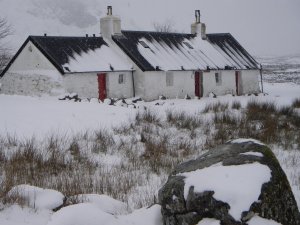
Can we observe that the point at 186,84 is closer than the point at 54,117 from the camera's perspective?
No

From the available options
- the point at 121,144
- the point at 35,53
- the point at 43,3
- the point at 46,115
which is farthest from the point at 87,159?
the point at 43,3

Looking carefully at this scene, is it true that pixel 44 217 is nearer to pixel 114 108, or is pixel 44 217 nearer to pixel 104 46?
pixel 114 108

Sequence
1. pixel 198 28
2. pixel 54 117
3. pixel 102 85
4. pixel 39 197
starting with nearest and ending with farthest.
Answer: pixel 39 197 → pixel 54 117 → pixel 102 85 → pixel 198 28

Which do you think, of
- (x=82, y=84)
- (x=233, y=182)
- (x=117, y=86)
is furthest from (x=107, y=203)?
(x=117, y=86)

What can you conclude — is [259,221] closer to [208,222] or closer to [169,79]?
[208,222]

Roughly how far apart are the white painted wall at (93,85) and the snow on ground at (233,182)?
18479mm

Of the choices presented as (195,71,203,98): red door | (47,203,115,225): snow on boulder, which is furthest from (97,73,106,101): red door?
(47,203,115,225): snow on boulder

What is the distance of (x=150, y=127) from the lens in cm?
1169

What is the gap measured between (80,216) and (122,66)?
21548mm

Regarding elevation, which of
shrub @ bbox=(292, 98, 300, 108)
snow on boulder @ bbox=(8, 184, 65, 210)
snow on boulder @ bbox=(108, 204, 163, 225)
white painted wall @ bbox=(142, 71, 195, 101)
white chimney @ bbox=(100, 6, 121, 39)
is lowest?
snow on boulder @ bbox=(108, 204, 163, 225)

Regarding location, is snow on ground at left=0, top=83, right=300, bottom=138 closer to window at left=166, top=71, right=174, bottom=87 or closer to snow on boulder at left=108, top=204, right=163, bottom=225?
snow on boulder at left=108, top=204, right=163, bottom=225

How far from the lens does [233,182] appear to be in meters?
4.11

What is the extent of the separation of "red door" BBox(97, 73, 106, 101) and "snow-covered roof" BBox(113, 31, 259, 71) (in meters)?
2.27

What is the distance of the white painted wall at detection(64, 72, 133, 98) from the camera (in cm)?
2236
